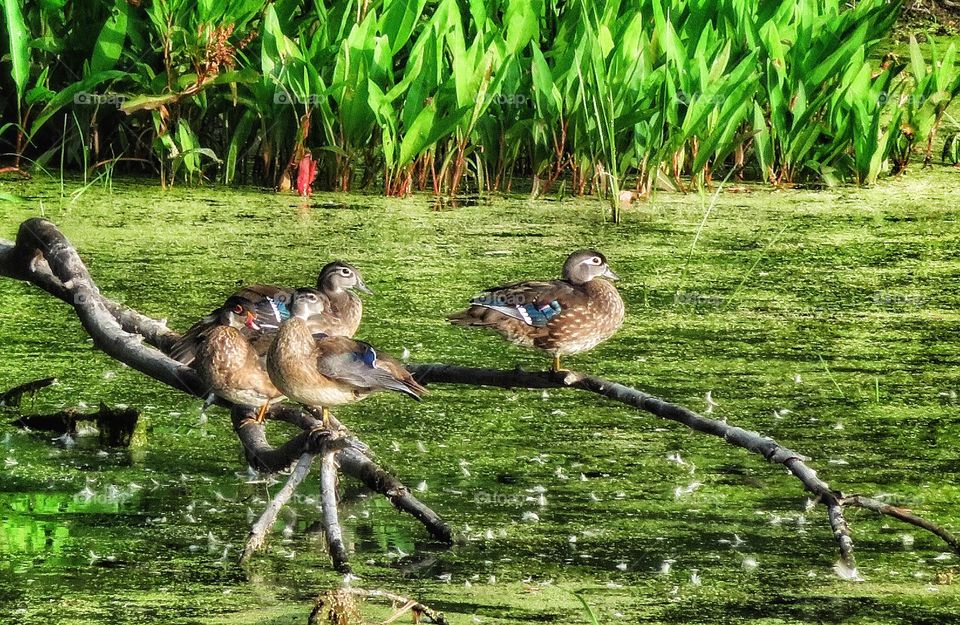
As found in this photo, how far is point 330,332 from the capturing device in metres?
4.19

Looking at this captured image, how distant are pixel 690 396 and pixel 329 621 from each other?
74.7 inches

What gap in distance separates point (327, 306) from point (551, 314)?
1.98 ft

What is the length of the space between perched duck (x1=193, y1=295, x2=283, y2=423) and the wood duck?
794mm

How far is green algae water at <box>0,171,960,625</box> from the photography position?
9.93 ft

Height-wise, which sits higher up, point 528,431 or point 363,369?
point 363,369

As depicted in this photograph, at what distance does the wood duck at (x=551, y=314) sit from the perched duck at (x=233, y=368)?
2.61ft

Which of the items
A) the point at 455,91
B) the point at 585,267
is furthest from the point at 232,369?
the point at 455,91

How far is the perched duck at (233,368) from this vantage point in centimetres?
361

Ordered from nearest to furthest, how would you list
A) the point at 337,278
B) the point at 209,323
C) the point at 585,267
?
the point at 209,323 < the point at 337,278 < the point at 585,267

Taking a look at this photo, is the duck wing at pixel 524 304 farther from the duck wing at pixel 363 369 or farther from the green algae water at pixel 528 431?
the duck wing at pixel 363 369

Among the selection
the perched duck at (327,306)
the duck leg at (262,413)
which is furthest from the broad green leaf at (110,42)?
the duck leg at (262,413)

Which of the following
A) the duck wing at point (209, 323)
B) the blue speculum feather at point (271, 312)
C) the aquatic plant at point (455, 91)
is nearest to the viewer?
the duck wing at point (209, 323)

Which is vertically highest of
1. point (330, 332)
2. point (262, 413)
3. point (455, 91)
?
point (455, 91)

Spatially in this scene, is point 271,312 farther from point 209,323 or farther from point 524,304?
point 524,304
